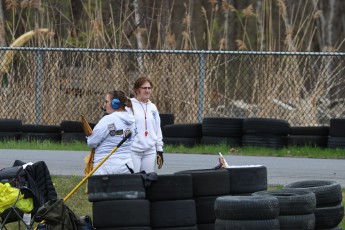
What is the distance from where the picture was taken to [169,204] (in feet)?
31.7

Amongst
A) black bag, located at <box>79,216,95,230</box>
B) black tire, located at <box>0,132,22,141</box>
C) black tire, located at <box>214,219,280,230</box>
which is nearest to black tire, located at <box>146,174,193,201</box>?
black bag, located at <box>79,216,95,230</box>

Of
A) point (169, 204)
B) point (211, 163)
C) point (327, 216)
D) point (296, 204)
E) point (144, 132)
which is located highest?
point (144, 132)

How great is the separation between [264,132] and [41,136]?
3.76 metres

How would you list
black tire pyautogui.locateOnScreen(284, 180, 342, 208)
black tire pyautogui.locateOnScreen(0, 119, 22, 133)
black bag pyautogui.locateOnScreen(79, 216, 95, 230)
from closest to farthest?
black bag pyautogui.locateOnScreen(79, 216, 95, 230) < black tire pyautogui.locateOnScreen(284, 180, 342, 208) < black tire pyautogui.locateOnScreen(0, 119, 22, 133)

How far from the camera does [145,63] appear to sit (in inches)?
760

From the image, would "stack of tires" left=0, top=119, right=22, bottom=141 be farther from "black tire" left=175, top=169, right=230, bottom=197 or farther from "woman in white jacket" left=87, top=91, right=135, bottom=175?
"black tire" left=175, top=169, right=230, bottom=197

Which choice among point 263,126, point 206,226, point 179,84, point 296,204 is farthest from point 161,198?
point 179,84

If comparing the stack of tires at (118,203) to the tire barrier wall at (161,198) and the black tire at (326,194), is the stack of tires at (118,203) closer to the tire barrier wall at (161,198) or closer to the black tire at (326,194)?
the tire barrier wall at (161,198)

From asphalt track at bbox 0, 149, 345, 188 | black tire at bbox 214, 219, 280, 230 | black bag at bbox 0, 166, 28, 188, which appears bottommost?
asphalt track at bbox 0, 149, 345, 188

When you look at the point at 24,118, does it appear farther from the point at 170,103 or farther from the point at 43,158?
the point at 43,158

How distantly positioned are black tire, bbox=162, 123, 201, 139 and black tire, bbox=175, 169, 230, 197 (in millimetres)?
7032

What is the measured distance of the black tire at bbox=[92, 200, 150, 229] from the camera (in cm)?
936

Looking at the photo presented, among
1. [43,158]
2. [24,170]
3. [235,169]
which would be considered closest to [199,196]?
[235,169]

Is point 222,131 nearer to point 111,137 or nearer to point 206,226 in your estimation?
point 111,137
